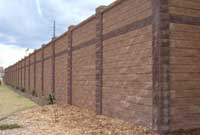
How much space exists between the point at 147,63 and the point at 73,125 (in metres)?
3.92

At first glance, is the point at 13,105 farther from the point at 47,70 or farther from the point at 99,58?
the point at 99,58

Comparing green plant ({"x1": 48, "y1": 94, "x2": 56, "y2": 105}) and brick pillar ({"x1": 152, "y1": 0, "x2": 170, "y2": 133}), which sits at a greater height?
brick pillar ({"x1": 152, "y1": 0, "x2": 170, "y2": 133})

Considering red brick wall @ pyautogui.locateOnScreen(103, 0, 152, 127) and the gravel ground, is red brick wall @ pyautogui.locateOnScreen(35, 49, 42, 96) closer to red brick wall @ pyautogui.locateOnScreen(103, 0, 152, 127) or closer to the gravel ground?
the gravel ground

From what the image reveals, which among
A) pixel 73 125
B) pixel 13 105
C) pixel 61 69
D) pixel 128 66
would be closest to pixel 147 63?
pixel 128 66

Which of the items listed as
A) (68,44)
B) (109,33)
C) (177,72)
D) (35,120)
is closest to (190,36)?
(177,72)

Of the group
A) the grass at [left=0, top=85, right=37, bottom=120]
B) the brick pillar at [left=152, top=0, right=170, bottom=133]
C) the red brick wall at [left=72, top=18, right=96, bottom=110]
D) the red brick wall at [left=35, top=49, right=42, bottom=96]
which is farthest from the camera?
the red brick wall at [left=35, top=49, right=42, bottom=96]

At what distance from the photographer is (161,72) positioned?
8664mm

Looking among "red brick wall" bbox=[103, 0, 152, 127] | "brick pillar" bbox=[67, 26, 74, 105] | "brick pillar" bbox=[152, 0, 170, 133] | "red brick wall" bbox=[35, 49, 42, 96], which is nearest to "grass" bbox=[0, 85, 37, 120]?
"red brick wall" bbox=[35, 49, 42, 96]

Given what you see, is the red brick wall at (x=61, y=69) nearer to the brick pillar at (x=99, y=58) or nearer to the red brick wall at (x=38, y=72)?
the brick pillar at (x=99, y=58)

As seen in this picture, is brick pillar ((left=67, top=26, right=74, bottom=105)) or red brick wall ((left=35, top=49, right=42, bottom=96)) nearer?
brick pillar ((left=67, top=26, right=74, bottom=105))

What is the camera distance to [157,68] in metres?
8.78

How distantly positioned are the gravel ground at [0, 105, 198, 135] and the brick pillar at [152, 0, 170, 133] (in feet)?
1.71

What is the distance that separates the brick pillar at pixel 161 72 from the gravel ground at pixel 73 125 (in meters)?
0.52

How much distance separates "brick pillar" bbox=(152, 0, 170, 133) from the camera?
8.60 metres
